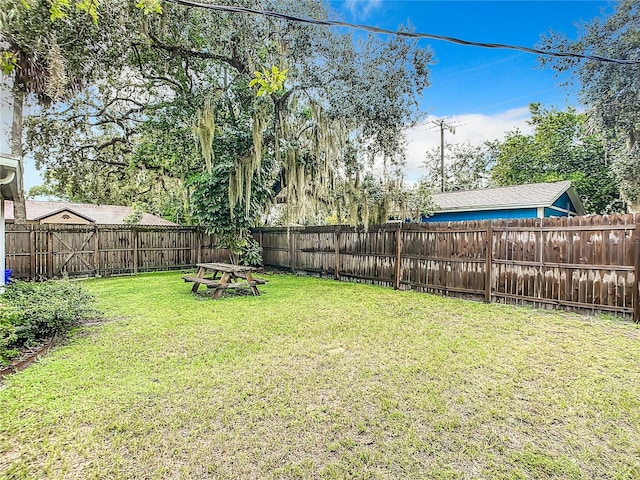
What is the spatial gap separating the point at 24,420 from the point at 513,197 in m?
11.5

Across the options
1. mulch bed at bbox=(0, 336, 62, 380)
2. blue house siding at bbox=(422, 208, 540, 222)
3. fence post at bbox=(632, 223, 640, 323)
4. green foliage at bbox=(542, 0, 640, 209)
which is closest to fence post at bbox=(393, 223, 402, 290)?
fence post at bbox=(632, 223, 640, 323)

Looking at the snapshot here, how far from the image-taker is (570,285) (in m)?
5.41

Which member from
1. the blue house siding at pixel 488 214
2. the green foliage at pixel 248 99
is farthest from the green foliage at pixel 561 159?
the green foliage at pixel 248 99

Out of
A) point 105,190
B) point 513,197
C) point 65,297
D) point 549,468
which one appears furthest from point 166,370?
point 105,190

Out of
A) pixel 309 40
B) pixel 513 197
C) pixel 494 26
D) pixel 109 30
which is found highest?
pixel 309 40

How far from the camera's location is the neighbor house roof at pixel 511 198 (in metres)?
9.60

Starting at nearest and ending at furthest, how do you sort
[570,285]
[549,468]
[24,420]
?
[549,468]
[24,420]
[570,285]

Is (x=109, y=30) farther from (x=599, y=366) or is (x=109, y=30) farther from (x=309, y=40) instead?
(x=599, y=366)

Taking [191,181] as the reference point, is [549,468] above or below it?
below

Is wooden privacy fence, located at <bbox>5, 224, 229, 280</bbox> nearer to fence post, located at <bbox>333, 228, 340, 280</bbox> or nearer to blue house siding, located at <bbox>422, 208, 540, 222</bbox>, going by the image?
fence post, located at <bbox>333, 228, 340, 280</bbox>

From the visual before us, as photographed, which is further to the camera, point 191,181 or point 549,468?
point 191,181

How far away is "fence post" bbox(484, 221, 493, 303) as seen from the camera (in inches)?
246

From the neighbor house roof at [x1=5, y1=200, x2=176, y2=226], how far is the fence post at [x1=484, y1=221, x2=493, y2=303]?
1505 cm

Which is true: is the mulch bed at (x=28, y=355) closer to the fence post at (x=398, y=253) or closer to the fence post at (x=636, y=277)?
the fence post at (x=398, y=253)
